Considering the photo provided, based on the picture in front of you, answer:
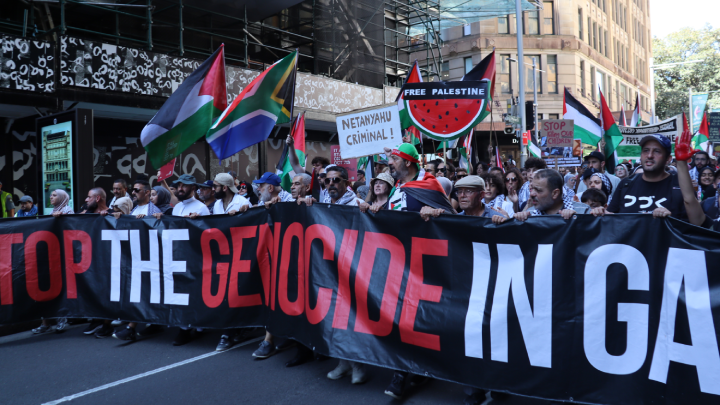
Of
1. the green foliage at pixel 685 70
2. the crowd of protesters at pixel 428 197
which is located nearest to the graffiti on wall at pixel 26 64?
the crowd of protesters at pixel 428 197

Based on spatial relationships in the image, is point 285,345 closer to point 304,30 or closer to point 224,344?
point 224,344

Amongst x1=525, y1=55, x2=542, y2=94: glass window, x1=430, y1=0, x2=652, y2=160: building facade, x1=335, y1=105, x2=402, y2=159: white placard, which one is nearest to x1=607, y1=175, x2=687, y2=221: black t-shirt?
x1=335, y1=105, x2=402, y2=159: white placard

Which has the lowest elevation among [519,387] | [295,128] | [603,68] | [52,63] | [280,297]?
[519,387]

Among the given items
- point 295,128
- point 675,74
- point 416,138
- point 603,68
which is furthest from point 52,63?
point 675,74

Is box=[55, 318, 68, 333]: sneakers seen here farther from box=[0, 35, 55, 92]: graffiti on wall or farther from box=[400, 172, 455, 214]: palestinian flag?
box=[0, 35, 55, 92]: graffiti on wall

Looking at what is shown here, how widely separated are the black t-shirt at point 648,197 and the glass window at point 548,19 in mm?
35335

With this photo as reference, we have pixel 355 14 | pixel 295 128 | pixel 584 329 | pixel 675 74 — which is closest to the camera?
pixel 584 329

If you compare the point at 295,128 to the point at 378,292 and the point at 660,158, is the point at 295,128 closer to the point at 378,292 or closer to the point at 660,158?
the point at 378,292

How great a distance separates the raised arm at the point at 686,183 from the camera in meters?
3.89

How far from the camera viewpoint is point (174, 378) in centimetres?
496

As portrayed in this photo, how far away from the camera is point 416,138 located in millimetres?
13586

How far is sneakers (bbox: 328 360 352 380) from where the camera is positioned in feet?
15.7

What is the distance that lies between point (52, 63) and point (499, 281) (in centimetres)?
1103

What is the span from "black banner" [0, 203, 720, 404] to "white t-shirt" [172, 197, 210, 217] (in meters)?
0.67
